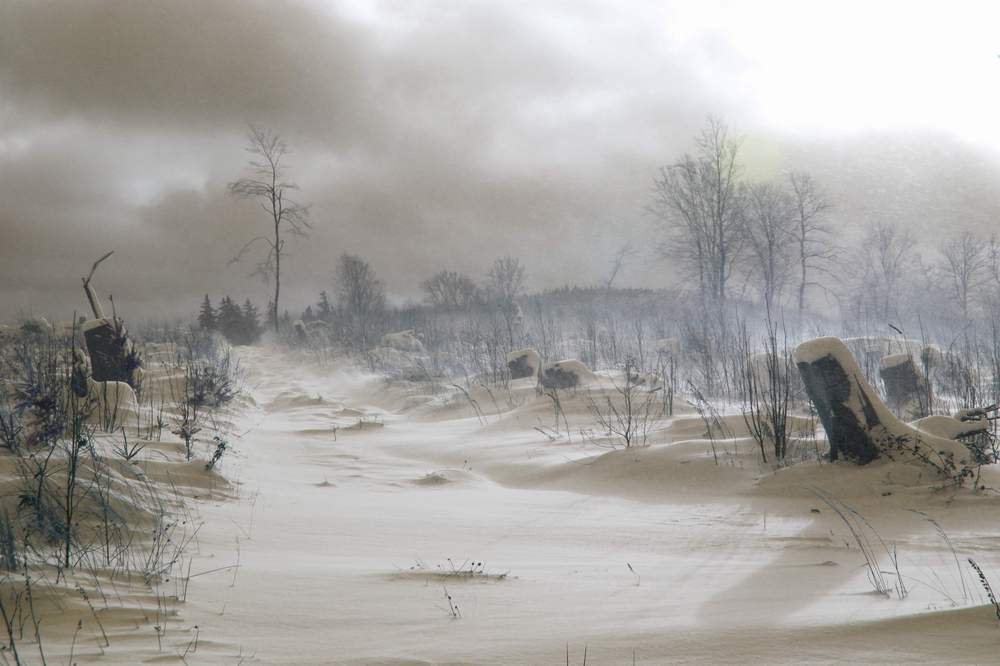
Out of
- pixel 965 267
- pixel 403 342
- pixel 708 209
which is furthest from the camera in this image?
pixel 965 267

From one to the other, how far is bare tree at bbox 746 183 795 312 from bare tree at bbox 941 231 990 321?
7.07m

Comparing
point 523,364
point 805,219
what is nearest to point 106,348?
point 523,364

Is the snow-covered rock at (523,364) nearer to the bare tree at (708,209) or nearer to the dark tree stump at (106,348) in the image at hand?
the dark tree stump at (106,348)

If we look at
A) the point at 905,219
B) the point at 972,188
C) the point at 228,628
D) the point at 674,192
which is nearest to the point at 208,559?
the point at 228,628

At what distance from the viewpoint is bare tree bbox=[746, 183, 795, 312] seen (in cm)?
2139

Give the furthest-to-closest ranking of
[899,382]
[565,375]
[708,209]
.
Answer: [708,209], [565,375], [899,382]

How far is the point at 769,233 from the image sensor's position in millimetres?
21516

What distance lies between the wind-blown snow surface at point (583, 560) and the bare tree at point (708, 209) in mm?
16053

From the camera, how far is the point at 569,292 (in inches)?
1141

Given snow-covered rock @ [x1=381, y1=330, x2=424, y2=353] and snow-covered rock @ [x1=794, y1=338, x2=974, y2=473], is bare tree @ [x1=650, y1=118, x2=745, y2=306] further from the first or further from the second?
snow-covered rock @ [x1=794, y1=338, x2=974, y2=473]

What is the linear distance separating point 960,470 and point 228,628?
345 centimetres

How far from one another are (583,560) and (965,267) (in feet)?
95.6

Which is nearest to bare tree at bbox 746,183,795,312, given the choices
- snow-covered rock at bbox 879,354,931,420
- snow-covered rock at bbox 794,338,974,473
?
snow-covered rock at bbox 879,354,931,420

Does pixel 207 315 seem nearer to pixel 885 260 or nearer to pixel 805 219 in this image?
pixel 805 219
